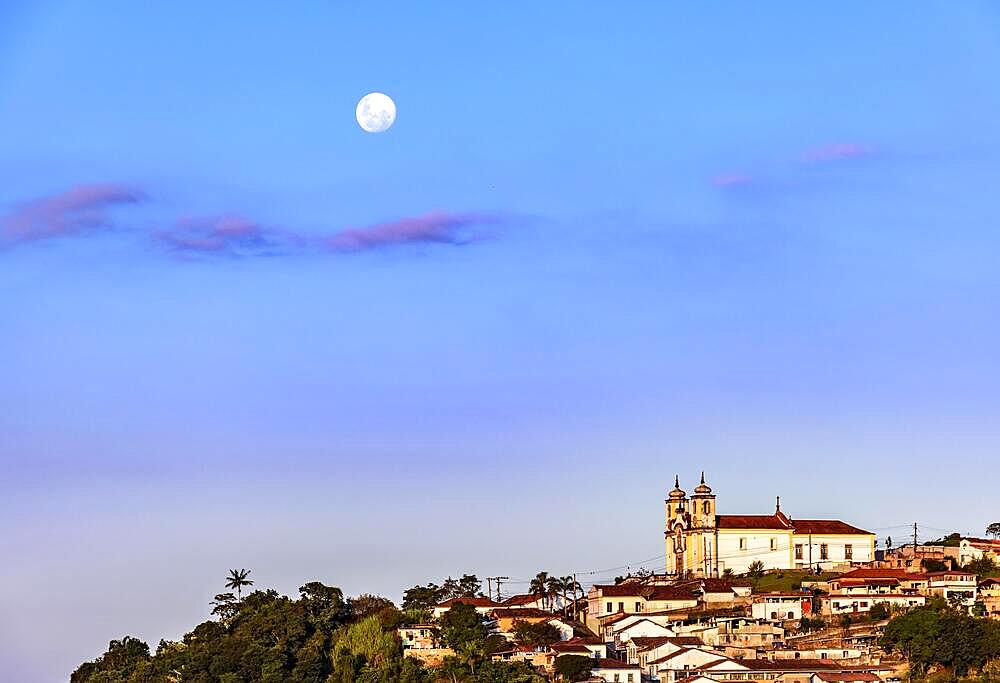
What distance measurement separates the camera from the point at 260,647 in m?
98.2

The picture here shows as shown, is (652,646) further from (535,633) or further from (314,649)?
(314,649)

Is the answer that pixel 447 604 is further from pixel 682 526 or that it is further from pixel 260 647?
pixel 682 526

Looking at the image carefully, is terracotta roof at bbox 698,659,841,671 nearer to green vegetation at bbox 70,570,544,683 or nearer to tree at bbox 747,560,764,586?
green vegetation at bbox 70,570,544,683

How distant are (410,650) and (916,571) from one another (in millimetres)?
31337

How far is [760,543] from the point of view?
11950 centimetres

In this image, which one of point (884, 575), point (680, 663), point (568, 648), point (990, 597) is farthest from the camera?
point (884, 575)

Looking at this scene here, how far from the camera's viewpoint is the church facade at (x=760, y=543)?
4695 inches

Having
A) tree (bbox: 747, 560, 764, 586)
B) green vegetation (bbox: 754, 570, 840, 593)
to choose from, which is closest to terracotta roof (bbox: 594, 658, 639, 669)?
green vegetation (bbox: 754, 570, 840, 593)

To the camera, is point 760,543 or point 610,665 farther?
point 760,543

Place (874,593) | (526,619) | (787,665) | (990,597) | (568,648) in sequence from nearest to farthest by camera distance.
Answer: (787,665) < (568,648) < (990,597) < (874,593) < (526,619)

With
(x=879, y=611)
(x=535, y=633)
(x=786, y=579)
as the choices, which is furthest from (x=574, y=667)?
(x=786, y=579)

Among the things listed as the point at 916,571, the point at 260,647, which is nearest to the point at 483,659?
the point at 260,647

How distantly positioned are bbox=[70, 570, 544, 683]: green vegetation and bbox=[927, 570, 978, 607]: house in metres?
24.7

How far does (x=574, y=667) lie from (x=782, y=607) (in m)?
16.9
